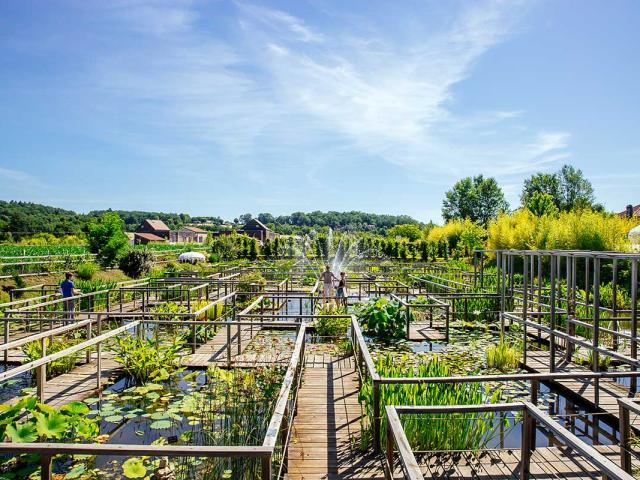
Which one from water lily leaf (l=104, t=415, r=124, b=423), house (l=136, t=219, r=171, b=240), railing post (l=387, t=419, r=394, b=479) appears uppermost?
house (l=136, t=219, r=171, b=240)

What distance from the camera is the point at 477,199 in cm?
6588

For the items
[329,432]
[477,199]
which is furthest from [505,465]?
[477,199]

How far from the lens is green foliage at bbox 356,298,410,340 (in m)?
9.89

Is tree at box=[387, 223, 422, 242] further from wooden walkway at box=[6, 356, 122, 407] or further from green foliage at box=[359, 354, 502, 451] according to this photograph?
green foliage at box=[359, 354, 502, 451]

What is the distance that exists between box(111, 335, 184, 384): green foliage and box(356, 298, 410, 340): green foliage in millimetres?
4268

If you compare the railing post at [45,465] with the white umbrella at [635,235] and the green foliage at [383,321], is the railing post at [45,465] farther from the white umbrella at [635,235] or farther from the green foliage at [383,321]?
the white umbrella at [635,235]

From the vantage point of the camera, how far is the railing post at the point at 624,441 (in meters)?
3.19

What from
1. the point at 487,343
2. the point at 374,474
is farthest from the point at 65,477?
the point at 487,343

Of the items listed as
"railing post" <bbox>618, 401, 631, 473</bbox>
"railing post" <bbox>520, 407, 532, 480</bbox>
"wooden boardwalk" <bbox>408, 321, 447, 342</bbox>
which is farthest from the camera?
"wooden boardwalk" <bbox>408, 321, 447, 342</bbox>

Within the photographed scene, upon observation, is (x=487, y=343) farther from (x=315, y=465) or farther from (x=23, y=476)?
(x=23, y=476)

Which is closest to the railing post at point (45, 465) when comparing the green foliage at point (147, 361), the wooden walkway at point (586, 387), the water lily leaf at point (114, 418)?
the water lily leaf at point (114, 418)

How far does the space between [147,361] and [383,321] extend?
16.3 feet

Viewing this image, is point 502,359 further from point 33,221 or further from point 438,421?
point 33,221

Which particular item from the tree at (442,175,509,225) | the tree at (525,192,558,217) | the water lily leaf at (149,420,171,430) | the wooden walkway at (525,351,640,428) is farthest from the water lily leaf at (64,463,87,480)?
the tree at (442,175,509,225)
